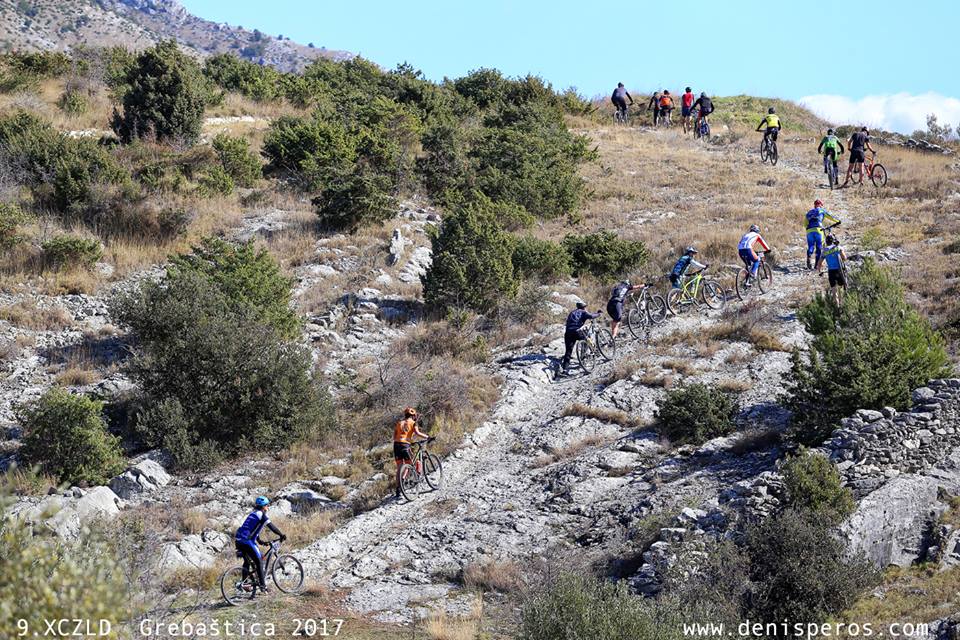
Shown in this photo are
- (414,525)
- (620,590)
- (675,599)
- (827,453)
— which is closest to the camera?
(620,590)

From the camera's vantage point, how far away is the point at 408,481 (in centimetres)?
1357

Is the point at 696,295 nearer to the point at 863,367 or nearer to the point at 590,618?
the point at 863,367

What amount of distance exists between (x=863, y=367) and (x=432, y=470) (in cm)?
663

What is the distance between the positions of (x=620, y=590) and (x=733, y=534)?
257 cm

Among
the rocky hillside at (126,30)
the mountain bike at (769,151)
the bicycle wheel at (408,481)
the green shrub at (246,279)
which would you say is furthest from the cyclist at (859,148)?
the rocky hillside at (126,30)

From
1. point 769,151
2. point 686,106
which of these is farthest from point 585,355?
point 686,106

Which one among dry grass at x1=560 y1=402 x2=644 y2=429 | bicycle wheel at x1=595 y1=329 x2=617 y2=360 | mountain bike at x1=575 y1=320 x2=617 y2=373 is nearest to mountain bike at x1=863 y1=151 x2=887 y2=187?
bicycle wheel at x1=595 y1=329 x2=617 y2=360

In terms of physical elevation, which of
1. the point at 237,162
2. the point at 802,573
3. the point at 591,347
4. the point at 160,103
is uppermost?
the point at 160,103

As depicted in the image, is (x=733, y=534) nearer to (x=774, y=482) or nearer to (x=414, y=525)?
(x=774, y=482)

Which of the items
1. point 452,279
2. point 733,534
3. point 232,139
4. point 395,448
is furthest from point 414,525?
point 232,139

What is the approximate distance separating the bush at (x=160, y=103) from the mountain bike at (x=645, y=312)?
54.7 feet

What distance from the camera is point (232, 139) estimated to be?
2716 centimetres

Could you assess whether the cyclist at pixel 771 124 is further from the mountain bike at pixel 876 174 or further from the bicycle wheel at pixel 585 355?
the bicycle wheel at pixel 585 355

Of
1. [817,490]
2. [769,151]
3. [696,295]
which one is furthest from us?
[769,151]
